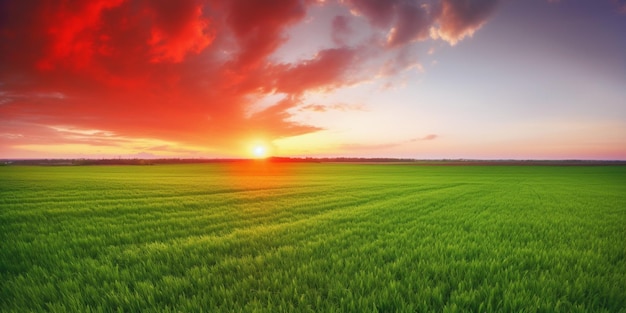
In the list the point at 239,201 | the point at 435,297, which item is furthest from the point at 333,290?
the point at 239,201

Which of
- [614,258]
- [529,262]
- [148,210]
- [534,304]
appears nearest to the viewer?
[534,304]

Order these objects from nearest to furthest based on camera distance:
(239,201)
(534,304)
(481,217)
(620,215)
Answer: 1. (534,304)
2. (481,217)
3. (620,215)
4. (239,201)

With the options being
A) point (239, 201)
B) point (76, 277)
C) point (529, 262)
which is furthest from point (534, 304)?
point (239, 201)

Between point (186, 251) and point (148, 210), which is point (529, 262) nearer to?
point (186, 251)

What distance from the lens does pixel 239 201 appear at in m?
17.6

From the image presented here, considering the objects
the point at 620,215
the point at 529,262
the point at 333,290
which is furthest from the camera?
the point at 620,215

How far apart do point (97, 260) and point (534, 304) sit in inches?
319

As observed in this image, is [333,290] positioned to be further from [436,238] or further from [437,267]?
[436,238]

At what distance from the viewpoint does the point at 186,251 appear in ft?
22.2

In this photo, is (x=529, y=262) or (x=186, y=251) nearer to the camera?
(x=529, y=262)

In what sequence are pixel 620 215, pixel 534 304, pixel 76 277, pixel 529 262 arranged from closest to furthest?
1. pixel 534 304
2. pixel 76 277
3. pixel 529 262
4. pixel 620 215

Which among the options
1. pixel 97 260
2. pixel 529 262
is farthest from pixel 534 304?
pixel 97 260

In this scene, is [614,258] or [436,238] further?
[436,238]

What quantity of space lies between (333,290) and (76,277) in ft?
15.2
